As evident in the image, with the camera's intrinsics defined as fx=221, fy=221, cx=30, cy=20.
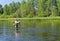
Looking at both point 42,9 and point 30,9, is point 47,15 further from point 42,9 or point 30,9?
point 30,9

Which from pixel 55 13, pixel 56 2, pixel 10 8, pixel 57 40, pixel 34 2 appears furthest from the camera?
pixel 10 8

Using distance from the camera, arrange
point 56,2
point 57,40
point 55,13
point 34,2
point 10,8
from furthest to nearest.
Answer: point 10,8, point 34,2, point 56,2, point 55,13, point 57,40

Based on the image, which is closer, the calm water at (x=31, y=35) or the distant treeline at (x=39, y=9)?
the calm water at (x=31, y=35)

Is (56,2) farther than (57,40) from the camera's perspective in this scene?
Yes

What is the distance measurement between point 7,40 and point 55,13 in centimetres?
8907

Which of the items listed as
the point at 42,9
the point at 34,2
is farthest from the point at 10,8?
the point at 42,9

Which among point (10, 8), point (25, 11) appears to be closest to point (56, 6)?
point (25, 11)

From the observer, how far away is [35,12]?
420 ft

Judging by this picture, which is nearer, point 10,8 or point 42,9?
point 42,9

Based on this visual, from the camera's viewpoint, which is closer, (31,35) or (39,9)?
(31,35)

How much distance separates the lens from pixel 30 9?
130125 mm

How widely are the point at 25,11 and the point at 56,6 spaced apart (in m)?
18.2

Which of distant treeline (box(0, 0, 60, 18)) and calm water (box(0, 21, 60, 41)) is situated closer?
calm water (box(0, 21, 60, 41))

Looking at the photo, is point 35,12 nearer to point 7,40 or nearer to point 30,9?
point 30,9
